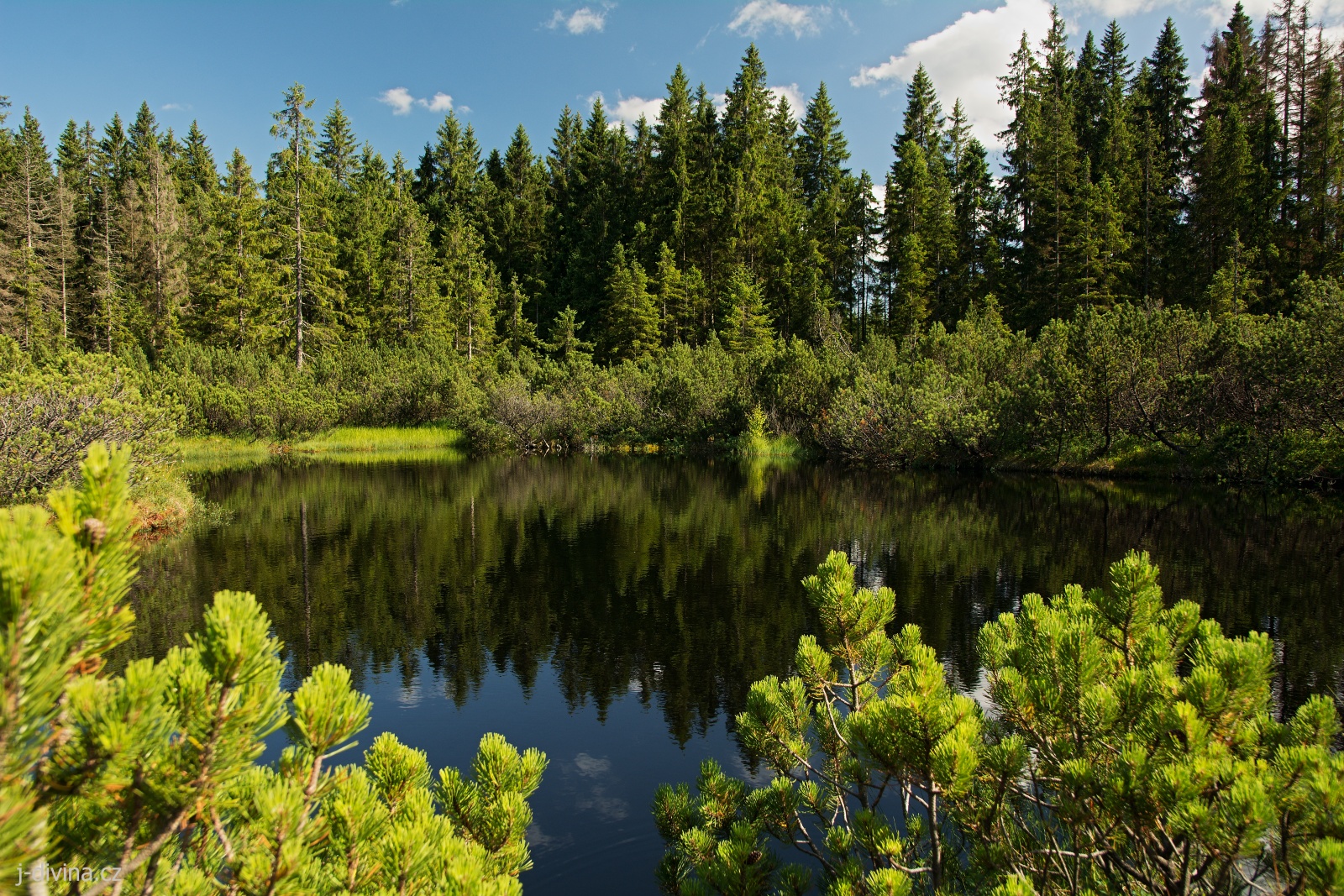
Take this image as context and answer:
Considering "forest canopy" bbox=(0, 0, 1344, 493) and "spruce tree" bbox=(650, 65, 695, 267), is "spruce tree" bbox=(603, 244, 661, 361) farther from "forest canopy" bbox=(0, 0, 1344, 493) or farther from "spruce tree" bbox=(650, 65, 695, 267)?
"spruce tree" bbox=(650, 65, 695, 267)

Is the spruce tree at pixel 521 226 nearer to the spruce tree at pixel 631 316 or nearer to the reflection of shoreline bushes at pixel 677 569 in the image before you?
the spruce tree at pixel 631 316

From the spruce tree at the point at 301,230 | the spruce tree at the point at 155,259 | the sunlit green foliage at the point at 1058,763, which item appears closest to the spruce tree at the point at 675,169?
the spruce tree at the point at 301,230

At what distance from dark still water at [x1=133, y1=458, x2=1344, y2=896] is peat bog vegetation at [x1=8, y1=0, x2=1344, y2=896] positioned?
0.11 m

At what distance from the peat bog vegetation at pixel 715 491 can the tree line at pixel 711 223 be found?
377mm

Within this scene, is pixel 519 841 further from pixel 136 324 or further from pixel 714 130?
pixel 714 130

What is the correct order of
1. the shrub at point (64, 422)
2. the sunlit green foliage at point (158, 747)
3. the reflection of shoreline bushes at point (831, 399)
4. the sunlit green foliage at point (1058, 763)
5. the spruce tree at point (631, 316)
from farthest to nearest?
the spruce tree at point (631, 316) < the reflection of shoreline bushes at point (831, 399) < the shrub at point (64, 422) < the sunlit green foliage at point (1058, 763) < the sunlit green foliage at point (158, 747)

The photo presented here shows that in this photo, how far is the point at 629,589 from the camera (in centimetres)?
1120

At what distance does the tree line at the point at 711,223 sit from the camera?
42469 mm

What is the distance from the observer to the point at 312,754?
5.24ft

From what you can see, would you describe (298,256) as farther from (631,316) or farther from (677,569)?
(677,569)

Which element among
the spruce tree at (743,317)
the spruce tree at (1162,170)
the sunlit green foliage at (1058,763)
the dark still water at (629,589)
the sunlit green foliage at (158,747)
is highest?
the spruce tree at (1162,170)

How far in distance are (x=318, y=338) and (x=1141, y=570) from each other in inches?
1944

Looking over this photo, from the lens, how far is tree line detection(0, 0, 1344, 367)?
139 feet

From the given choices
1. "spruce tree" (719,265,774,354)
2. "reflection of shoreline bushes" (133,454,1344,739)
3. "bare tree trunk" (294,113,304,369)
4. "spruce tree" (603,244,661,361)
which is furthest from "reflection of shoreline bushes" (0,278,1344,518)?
"spruce tree" (603,244,661,361)
